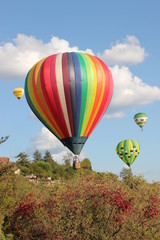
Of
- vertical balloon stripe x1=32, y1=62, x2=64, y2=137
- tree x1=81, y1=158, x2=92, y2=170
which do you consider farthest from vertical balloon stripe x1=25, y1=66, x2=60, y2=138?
tree x1=81, y1=158, x2=92, y2=170

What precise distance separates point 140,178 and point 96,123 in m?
9.69

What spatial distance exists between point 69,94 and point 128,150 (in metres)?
28.6

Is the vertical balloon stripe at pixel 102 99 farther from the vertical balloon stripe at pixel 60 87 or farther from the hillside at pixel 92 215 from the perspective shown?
the hillside at pixel 92 215

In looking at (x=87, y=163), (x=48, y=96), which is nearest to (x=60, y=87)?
(x=48, y=96)

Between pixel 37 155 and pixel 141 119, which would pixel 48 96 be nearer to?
pixel 141 119

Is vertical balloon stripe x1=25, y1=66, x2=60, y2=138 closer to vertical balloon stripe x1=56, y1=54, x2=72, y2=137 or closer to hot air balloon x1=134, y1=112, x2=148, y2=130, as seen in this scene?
vertical balloon stripe x1=56, y1=54, x2=72, y2=137

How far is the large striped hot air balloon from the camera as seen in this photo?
3806cm

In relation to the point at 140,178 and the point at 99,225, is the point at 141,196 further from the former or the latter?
the point at 140,178

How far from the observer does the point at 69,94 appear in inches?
1497

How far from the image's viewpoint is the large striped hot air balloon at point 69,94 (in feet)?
125

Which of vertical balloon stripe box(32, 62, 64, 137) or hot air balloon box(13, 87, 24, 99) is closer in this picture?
vertical balloon stripe box(32, 62, 64, 137)

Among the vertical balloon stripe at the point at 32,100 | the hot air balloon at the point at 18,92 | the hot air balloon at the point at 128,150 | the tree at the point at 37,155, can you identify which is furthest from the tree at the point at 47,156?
the vertical balloon stripe at the point at 32,100

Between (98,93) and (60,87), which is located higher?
(60,87)

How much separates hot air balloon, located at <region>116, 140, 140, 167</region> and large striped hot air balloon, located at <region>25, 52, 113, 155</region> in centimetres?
2432
